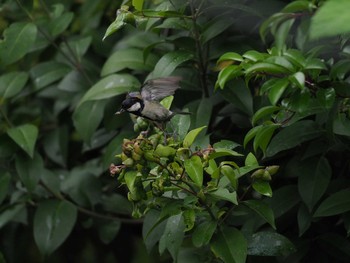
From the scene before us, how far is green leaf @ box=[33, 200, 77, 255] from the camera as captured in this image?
267 cm

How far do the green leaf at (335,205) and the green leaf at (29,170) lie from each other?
3.95 ft

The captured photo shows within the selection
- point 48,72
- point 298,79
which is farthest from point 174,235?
point 48,72

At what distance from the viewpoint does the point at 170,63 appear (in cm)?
213

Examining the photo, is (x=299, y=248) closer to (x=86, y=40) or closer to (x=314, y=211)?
(x=314, y=211)

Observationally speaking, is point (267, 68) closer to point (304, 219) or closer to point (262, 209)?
point (262, 209)

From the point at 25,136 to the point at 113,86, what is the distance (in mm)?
414

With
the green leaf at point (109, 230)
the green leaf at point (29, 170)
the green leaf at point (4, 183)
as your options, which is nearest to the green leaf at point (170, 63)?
the green leaf at point (29, 170)

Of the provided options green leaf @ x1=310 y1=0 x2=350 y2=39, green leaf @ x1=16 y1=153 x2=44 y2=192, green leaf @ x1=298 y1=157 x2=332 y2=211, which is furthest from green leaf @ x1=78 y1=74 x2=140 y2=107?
green leaf @ x1=310 y1=0 x2=350 y2=39

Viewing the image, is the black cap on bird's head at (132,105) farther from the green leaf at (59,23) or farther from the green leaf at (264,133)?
the green leaf at (59,23)

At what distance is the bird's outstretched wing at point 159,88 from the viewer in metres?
1.82

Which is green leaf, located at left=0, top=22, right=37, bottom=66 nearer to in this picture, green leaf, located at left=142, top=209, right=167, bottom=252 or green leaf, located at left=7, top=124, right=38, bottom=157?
green leaf, located at left=7, top=124, right=38, bottom=157

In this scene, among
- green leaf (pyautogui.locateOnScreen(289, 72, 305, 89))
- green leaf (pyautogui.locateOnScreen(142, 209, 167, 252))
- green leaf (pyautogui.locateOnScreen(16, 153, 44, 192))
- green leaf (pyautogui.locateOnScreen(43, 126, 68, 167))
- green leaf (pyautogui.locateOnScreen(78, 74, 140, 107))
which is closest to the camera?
green leaf (pyautogui.locateOnScreen(289, 72, 305, 89))

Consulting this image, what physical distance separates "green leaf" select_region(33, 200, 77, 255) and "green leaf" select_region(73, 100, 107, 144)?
329 mm

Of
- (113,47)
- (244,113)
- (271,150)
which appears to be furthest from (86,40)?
(271,150)
